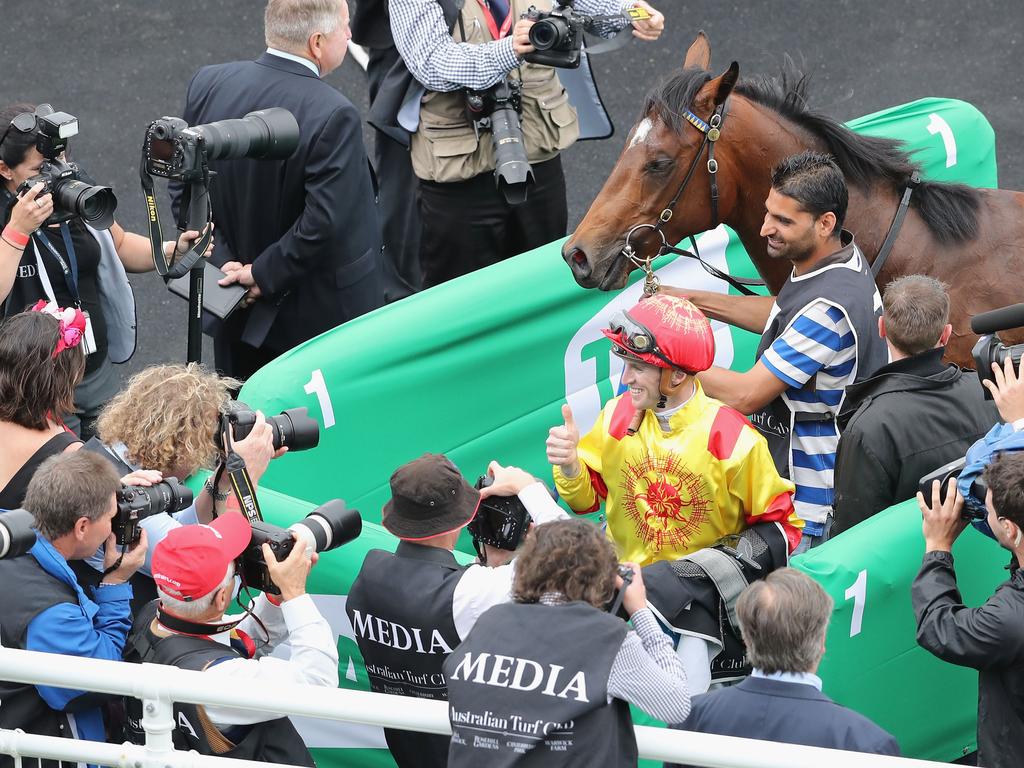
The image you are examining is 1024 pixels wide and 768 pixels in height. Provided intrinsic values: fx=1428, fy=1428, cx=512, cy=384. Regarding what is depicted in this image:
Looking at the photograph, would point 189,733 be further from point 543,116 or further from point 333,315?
point 543,116

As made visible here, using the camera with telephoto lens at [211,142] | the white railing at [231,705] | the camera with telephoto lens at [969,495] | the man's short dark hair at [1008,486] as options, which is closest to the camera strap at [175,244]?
the camera with telephoto lens at [211,142]

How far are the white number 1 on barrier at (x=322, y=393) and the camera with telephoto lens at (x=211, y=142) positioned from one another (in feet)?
2.79

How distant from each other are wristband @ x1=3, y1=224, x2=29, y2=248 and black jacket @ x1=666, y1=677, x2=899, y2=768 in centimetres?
304

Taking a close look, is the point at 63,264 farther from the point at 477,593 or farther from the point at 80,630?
the point at 477,593

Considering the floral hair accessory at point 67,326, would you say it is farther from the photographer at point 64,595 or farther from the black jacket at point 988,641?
the black jacket at point 988,641

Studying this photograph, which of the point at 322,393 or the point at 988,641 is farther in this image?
the point at 322,393

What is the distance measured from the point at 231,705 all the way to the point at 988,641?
180 cm

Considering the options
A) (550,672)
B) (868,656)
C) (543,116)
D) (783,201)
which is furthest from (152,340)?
(550,672)

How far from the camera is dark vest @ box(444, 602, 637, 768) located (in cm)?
293

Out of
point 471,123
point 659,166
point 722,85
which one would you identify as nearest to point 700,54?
point 722,85

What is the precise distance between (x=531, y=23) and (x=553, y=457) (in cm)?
260

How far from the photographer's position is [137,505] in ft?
12.0

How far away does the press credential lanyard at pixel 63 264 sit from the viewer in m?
5.26

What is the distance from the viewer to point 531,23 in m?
5.93
